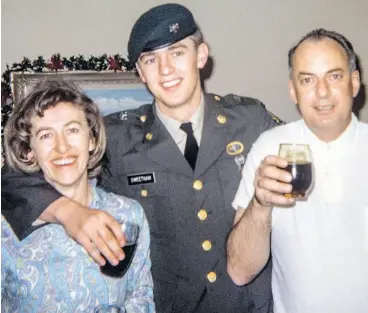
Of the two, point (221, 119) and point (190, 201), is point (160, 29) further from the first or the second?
point (190, 201)

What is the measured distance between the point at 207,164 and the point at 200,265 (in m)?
0.38

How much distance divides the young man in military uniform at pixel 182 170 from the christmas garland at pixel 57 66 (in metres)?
0.97

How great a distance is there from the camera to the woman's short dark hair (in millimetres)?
1416

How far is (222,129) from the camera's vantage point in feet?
5.56

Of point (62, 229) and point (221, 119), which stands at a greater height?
point (221, 119)

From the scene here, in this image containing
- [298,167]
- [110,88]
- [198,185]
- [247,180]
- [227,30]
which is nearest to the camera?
[298,167]

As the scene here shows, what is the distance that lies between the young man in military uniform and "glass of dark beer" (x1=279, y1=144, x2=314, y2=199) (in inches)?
17.4

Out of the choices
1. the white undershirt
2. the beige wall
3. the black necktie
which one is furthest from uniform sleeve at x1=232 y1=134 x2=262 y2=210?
the beige wall

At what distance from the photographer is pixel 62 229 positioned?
138 cm

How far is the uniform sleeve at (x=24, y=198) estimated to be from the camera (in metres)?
1.35

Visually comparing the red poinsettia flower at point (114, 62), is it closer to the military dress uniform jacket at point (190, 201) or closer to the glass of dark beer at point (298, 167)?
the military dress uniform jacket at point (190, 201)

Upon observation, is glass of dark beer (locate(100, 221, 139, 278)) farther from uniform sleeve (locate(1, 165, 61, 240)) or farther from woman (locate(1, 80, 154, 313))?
uniform sleeve (locate(1, 165, 61, 240))

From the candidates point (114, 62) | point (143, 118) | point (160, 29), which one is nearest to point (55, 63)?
point (114, 62)

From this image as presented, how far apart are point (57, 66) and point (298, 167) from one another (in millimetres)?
1807
